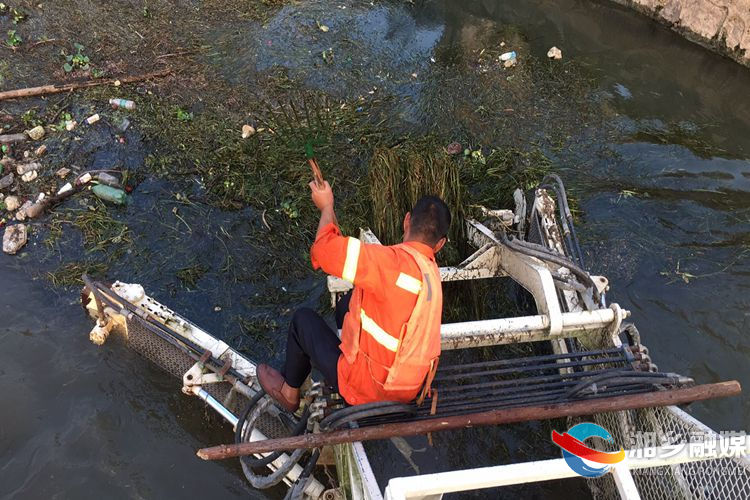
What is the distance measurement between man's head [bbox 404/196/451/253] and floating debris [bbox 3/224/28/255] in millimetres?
5002

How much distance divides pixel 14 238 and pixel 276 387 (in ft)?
13.8

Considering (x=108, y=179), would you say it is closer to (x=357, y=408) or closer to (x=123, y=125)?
(x=123, y=125)

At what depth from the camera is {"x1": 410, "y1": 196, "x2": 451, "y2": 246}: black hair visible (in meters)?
2.93

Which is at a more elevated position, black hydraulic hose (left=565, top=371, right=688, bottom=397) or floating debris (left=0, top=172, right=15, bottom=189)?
black hydraulic hose (left=565, top=371, right=688, bottom=397)

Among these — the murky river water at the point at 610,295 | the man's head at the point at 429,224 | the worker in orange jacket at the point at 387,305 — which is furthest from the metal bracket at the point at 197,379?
the man's head at the point at 429,224

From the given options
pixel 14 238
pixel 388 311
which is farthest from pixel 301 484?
pixel 14 238

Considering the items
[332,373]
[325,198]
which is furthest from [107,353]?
[325,198]

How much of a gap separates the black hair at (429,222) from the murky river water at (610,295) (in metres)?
2.19

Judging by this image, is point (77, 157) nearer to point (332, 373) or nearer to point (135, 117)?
point (135, 117)

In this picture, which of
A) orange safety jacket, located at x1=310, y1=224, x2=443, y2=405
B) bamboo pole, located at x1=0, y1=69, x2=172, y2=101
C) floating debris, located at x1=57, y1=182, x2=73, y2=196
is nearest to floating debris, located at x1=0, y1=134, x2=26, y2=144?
bamboo pole, located at x1=0, y1=69, x2=172, y2=101

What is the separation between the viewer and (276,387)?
3.53 meters

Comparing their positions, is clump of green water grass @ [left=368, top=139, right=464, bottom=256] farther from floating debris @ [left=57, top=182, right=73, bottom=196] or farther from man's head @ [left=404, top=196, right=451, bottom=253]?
floating debris @ [left=57, top=182, right=73, bottom=196]

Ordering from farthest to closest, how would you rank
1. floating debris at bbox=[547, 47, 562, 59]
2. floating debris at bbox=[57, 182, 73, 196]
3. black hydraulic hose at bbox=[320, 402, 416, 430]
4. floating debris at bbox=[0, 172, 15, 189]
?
floating debris at bbox=[547, 47, 562, 59]
floating debris at bbox=[0, 172, 15, 189]
floating debris at bbox=[57, 182, 73, 196]
black hydraulic hose at bbox=[320, 402, 416, 430]

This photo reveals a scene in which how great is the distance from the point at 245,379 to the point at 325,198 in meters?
1.79
